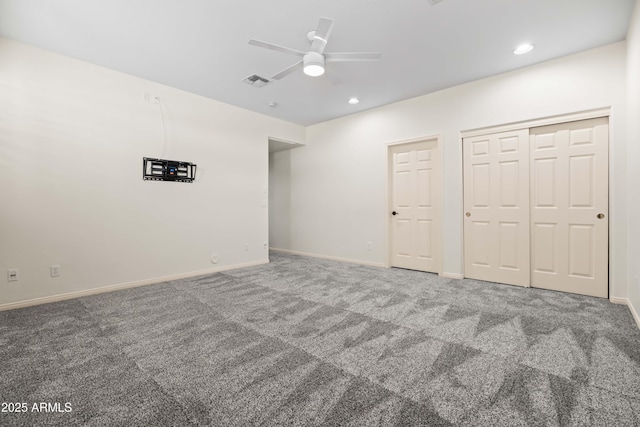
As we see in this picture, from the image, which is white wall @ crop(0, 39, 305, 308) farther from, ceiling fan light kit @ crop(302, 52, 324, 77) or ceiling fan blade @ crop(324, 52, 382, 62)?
ceiling fan blade @ crop(324, 52, 382, 62)

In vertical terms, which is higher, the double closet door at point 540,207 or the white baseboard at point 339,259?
the double closet door at point 540,207

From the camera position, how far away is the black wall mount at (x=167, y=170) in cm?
370

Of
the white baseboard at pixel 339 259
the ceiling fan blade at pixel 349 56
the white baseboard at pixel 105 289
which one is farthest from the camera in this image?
the white baseboard at pixel 339 259

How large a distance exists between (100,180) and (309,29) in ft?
9.86

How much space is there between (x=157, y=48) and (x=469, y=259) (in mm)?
4710

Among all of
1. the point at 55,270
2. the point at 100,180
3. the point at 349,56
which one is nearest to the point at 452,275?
the point at 349,56

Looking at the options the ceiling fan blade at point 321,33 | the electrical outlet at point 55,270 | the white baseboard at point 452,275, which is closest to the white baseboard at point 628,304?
the white baseboard at point 452,275

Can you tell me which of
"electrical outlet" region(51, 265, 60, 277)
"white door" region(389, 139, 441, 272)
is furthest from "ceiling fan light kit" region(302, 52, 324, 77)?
"electrical outlet" region(51, 265, 60, 277)

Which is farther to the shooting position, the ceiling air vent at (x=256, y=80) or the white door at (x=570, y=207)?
the ceiling air vent at (x=256, y=80)

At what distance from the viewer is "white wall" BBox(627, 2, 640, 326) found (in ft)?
7.81

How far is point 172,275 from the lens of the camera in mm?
3947

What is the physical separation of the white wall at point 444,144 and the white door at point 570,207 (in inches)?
4.8

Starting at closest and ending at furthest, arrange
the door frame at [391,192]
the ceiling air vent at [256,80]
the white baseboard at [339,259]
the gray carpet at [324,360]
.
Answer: the gray carpet at [324,360], the ceiling air vent at [256,80], the door frame at [391,192], the white baseboard at [339,259]

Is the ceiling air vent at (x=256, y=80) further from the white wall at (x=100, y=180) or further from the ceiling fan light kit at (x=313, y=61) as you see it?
the ceiling fan light kit at (x=313, y=61)
